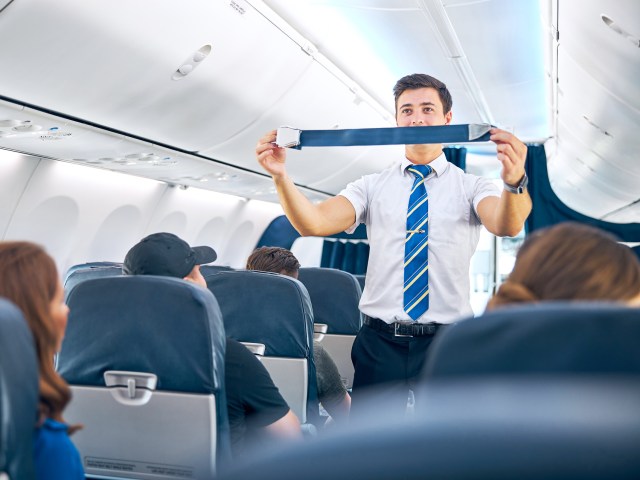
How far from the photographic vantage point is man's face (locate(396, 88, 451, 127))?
10.4 feet

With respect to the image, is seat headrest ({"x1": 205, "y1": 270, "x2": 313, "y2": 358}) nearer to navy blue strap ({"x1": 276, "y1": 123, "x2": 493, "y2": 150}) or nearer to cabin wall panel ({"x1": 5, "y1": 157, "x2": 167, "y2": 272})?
navy blue strap ({"x1": 276, "y1": 123, "x2": 493, "y2": 150})

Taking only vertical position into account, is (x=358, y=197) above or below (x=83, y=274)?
above

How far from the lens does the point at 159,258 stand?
3.17 m

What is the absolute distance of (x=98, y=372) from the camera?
267 centimetres

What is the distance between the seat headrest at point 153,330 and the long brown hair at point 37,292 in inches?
26.4

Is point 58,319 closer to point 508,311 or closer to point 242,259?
point 508,311

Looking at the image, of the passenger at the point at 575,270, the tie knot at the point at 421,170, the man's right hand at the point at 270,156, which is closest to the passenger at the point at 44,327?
the passenger at the point at 575,270

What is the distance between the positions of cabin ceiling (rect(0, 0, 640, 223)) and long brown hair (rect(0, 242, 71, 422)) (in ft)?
5.50

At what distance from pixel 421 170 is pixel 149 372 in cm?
130

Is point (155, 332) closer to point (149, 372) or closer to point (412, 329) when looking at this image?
point (149, 372)

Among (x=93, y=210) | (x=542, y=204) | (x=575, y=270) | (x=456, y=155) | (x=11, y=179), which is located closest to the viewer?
(x=575, y=270)

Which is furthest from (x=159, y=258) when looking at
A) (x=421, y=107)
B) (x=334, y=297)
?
(x=334, y=297)

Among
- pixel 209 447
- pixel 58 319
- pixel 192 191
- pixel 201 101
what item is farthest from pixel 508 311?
pixel 192 191

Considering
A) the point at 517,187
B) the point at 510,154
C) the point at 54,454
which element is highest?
the point at 510,154
